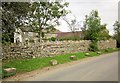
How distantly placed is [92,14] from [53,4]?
369 inches

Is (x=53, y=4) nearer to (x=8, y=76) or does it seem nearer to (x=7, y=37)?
(x=7, y=37)

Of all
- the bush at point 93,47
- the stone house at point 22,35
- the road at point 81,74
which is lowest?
the road at point 81,74

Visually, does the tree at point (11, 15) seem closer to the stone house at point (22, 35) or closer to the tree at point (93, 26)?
the stone house at point (22, 35)

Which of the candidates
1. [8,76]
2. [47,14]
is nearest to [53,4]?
[47,14]

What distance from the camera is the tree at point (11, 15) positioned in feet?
47.1

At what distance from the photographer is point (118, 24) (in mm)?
62969

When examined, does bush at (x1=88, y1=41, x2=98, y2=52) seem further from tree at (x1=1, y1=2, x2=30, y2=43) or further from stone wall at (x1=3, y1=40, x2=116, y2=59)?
tree at (x1=1, y1=2, x2=30, y2=43)

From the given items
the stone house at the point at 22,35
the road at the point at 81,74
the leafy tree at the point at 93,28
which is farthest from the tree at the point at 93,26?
the road at the point at 81,74

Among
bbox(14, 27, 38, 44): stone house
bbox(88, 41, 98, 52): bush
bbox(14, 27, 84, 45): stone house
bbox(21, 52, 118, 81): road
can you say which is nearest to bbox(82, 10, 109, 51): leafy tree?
bbox(88, 41, 98, 52): bush

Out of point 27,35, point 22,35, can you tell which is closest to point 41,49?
point 22,35

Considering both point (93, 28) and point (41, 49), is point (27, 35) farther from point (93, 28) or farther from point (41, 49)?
point (41, 49)

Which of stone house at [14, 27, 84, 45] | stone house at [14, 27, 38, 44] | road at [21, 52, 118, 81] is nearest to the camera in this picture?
road at [21, 52, 118, 81]

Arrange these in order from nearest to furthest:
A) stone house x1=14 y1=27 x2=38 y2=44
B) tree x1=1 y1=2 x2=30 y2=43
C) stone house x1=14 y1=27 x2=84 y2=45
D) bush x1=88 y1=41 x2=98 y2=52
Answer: tree x1=1 y1=2 x2=30 y2=43 → stone house x1=14 y1=27 x2=38 y2=44 → stone house x1=14 y1=27 x2=84 y2=45 → bush x1=88 y1=41 x2=98 y2=52

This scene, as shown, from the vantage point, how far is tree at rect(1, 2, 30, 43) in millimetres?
14367
